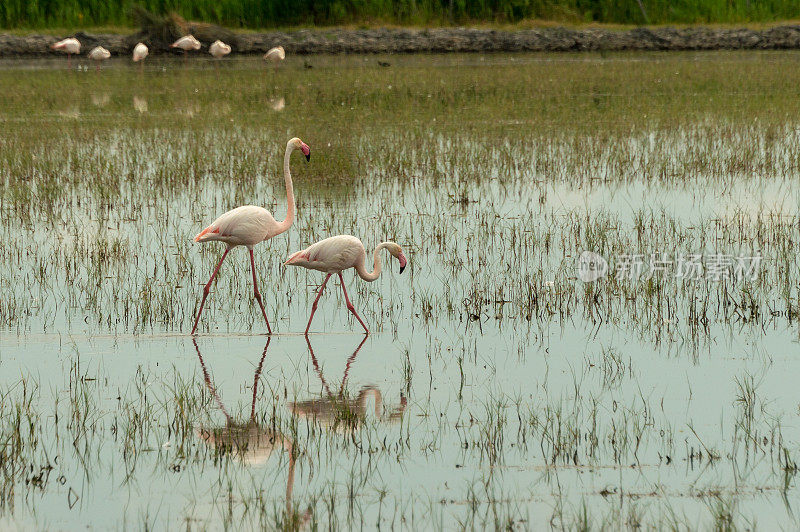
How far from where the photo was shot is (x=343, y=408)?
260 inches

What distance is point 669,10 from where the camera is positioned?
4891cm

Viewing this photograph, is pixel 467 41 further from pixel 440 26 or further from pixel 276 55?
pixel 276 55

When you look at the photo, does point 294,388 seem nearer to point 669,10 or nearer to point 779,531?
point 779,531

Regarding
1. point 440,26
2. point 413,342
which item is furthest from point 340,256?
point 440,26

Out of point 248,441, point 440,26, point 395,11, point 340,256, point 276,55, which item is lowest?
point 248,441

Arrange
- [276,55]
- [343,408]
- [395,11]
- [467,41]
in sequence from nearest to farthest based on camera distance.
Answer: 1. [343,408]
2. [276,55]
3. [467,41]
4. [395,11]

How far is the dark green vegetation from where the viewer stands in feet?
160

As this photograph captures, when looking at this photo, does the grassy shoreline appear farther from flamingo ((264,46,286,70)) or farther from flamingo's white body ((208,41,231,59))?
flamingo ((264,46,286,70))

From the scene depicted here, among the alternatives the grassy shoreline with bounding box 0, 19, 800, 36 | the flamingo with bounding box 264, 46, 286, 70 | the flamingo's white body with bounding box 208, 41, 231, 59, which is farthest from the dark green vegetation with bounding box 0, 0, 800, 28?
the flamingo with bounding box 264, 46, 286, 70

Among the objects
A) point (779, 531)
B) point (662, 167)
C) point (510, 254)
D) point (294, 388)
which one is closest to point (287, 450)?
point (294, 388)

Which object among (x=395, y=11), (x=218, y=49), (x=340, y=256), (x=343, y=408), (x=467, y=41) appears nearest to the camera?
(x=343, y=408)

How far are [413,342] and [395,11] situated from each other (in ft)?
142

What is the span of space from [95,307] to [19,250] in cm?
231

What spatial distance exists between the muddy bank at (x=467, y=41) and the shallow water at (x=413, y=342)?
26373 millimetres
